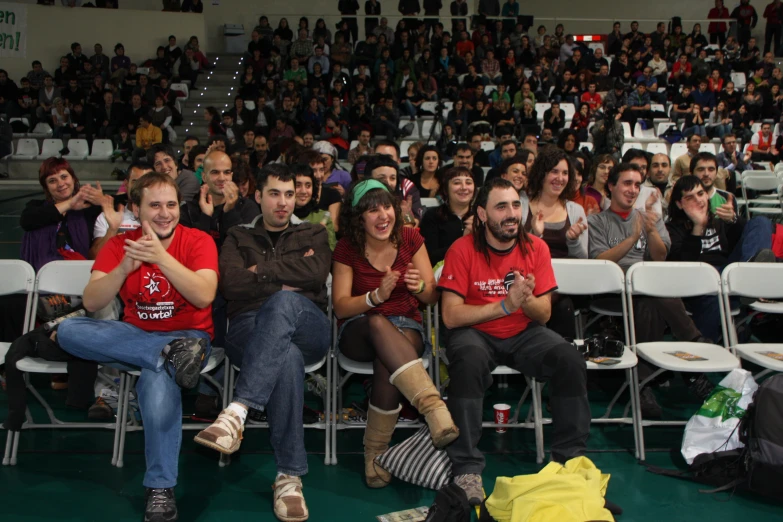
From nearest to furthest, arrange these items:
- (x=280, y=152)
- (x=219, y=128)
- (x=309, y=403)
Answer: (x=309, y=403) → (x=280, y=152) → (x=219, y=128)

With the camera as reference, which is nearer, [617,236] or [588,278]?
[588,278]

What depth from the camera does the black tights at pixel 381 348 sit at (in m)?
3.08

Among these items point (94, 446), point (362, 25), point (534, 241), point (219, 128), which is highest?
point (362, 25)

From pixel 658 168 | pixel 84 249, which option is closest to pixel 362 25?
pixel 658 168

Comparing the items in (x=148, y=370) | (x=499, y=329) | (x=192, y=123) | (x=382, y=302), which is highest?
(x=192, y=123)

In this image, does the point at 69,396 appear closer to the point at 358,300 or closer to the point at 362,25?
the point at 358,300

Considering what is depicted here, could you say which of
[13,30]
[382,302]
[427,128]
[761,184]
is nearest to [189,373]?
[382,302]

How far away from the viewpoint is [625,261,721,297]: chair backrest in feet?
12.5

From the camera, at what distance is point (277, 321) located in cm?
303

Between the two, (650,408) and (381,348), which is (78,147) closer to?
(381,348)

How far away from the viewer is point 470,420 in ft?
9.84

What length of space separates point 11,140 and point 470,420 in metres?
12.9

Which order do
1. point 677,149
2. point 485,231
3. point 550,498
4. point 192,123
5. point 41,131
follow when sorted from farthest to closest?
point 192,123, point 41,131, point 677,149, point 485,231, point 550,498

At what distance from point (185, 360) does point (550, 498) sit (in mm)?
1483
